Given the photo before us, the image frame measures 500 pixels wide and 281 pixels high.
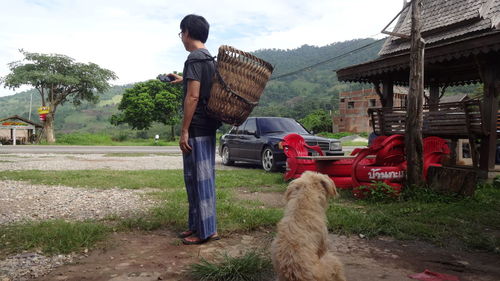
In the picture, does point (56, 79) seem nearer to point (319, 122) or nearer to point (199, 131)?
point (319, 122)

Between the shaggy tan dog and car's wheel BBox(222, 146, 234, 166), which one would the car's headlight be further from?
the shaggy tan dog

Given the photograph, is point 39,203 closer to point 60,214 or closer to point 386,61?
point 60,214

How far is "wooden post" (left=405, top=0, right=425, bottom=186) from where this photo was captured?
6.25 m

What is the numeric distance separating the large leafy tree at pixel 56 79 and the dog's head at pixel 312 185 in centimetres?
4582

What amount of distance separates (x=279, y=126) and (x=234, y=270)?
897 cm

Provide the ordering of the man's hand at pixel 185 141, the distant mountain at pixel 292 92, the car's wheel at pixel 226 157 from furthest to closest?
the distant mountain at pixel 292 92
the car's wheel at pixel 226 157
the man's hand at pixel 185 141

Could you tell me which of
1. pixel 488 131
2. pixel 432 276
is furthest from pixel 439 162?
pixel 432 276

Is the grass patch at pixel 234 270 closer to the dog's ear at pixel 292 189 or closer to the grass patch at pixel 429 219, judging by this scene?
the dog's ear at pixel 292 189

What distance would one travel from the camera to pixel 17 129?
42.4 meters

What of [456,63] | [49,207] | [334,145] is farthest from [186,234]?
[456,63]

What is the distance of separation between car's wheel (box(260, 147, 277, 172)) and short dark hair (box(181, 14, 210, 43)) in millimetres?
7105

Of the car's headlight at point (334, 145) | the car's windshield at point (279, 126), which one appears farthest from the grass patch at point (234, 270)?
the car's windshield at point (279, 126)

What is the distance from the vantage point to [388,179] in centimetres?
632

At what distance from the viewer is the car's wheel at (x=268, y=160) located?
1052cm
